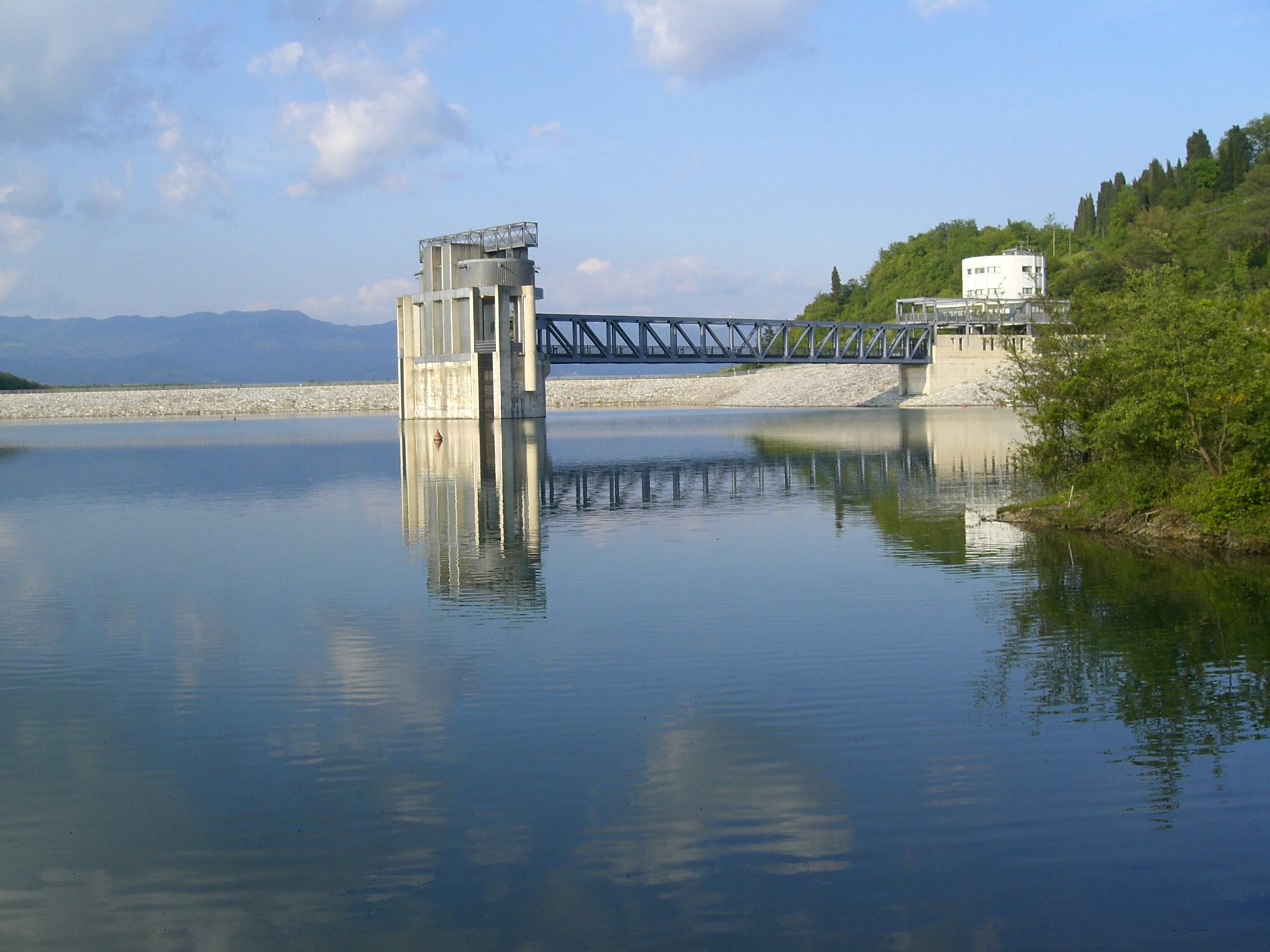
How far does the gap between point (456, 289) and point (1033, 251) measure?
75.8 metres

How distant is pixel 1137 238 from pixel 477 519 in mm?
116277

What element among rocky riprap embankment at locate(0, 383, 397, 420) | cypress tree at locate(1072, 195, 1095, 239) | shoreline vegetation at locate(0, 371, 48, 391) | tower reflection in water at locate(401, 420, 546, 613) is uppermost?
cypress tree at locate(1072, 195, 1095, 239)

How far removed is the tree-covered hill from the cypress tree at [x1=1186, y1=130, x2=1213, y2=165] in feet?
0.40

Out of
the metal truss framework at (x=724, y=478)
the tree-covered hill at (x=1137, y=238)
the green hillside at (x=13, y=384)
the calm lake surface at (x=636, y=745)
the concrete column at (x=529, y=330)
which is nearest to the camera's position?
the calm lake surface at (x=636, y=745)

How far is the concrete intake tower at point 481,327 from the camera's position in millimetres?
92500

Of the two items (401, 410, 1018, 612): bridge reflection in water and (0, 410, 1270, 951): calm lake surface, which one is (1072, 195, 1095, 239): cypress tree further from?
(0, 410, 1270, 951): calm lake surface

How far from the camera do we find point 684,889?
8.70m

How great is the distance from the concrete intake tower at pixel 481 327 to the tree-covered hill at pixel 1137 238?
41.0 metres

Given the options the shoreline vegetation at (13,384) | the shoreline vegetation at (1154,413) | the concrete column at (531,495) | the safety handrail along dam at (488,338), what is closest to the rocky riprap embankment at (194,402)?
the shoreline vegetation at (13,384)

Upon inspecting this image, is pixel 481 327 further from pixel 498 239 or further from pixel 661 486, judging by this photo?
pixel 661 486

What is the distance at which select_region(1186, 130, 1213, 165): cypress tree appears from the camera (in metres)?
158

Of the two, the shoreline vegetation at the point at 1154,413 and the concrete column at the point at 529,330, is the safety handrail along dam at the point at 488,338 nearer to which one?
the concrete column at the point at 529,330

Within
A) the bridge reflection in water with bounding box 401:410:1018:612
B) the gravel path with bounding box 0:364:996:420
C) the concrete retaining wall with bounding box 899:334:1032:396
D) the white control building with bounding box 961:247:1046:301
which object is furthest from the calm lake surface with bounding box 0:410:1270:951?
the gravel path with bounding box 0:364:996:420

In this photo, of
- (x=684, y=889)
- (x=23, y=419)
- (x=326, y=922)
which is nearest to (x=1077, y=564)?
(x=684, y=889)
